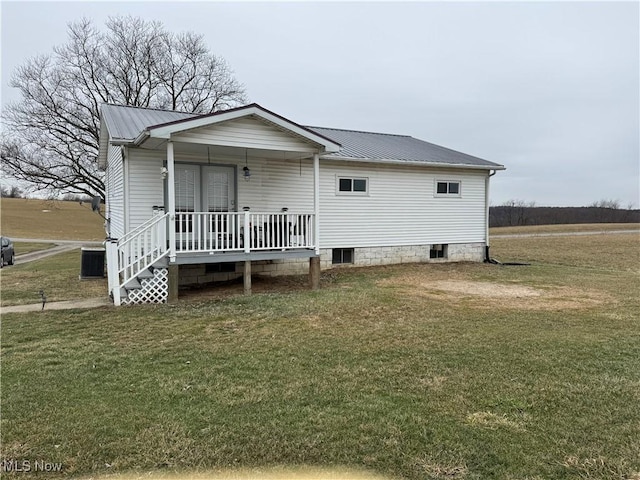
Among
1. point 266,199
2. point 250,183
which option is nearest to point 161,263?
point 250,183

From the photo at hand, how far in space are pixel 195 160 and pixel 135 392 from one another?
7.22 m

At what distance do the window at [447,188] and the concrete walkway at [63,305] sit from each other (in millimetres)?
10094

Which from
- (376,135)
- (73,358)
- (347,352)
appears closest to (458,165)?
(376,135)

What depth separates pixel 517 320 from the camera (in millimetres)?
6508

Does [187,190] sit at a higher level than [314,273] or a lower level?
higher

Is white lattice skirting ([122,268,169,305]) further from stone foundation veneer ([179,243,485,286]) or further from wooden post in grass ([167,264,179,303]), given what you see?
stone foundation veneer ([179,243,485,286])

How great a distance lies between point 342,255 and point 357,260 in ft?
1.56

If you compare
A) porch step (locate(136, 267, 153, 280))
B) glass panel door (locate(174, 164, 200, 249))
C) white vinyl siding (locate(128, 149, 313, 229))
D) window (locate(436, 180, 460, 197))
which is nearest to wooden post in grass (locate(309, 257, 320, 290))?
white vinyl siding (locate(128, 149, 313, 229))

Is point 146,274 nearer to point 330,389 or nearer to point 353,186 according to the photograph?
point 330,389

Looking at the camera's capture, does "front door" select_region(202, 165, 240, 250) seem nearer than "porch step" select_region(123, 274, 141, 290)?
No

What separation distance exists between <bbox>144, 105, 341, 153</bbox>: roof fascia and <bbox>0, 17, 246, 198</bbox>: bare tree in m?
17.2

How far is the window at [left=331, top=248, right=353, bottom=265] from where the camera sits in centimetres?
1267

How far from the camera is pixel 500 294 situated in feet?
29.3

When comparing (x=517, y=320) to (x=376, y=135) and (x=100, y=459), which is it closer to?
(x=100, y=459)
